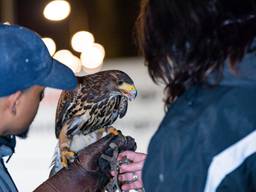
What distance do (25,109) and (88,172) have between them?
1.58 feet

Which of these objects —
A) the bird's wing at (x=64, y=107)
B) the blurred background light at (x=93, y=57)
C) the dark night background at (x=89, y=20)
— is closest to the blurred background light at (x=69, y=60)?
the blurred background light at (x=93, y=57)

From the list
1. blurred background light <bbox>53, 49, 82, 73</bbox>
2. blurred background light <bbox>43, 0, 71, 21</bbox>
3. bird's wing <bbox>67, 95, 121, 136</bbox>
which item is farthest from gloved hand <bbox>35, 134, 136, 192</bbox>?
blurred background light <bbox>43, 0, 71, 21</bbox>

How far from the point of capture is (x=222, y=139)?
1306 millimetres

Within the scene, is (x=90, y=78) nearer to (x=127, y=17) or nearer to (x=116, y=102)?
(x=116, y=102)

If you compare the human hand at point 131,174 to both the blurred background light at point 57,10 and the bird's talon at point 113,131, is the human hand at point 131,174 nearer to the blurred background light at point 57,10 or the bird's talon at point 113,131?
the bird's talon at point 113,131

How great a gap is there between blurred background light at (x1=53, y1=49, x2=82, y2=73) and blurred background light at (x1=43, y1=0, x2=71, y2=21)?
34 cm

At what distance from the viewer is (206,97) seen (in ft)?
4.44

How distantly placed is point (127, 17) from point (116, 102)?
2.60m

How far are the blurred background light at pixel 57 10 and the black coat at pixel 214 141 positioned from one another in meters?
3.64

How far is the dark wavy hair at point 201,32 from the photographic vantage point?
135 centimetres

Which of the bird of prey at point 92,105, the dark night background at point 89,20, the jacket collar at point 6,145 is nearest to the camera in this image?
the jacket collar at point 6,145

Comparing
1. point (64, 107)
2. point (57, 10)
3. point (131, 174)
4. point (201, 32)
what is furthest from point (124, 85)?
point (57, 10)

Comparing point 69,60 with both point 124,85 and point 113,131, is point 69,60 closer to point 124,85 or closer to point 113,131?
point 124,85

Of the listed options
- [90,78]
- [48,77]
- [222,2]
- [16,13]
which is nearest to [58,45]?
[16,13]
